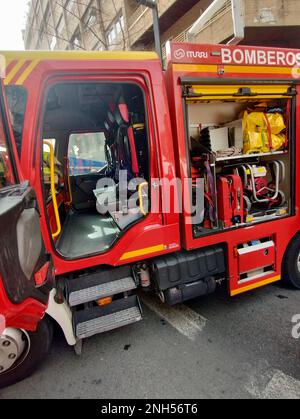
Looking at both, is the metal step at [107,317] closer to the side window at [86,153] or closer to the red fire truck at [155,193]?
the red fire truck at [155,193]

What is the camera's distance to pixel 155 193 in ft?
7.37

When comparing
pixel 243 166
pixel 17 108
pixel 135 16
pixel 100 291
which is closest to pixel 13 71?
pixel 17 108

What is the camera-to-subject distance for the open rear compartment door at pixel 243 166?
98.4 inches

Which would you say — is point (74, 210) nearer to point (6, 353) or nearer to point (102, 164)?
point (102, 164)

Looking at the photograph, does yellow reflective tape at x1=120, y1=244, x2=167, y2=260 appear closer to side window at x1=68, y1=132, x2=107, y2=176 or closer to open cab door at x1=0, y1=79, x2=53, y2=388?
open cab door at x1=0, y1=79, x2=53, y2=388

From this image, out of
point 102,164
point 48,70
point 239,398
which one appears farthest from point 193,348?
point 102,164

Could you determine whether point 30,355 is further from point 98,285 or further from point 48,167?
point 48,167

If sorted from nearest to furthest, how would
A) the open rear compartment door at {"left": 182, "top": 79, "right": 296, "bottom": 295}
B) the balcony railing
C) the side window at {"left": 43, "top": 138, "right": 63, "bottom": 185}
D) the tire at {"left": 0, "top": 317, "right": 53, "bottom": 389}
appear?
the tire at {"left": 0, "top": 317, "right": 53, "bottom": 389} → the open rear compartment door at {"left": 182, "top": 79, "right": 296, "bottom": 295} → the side window at {"left": 43, "top": 138, "right": 63, "bottom": 185} → the balcony railing

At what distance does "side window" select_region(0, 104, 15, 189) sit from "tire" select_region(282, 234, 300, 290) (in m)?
2.95

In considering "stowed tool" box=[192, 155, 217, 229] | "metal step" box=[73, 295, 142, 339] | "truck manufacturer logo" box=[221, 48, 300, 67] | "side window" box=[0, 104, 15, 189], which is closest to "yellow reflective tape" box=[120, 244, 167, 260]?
"metal step" box=[73, 295, 142, 339]

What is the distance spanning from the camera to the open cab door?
4.31ft

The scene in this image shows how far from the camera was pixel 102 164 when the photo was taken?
15.3 ft

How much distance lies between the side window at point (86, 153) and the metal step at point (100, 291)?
8.54 feet

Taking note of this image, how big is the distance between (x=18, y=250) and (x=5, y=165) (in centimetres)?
63
